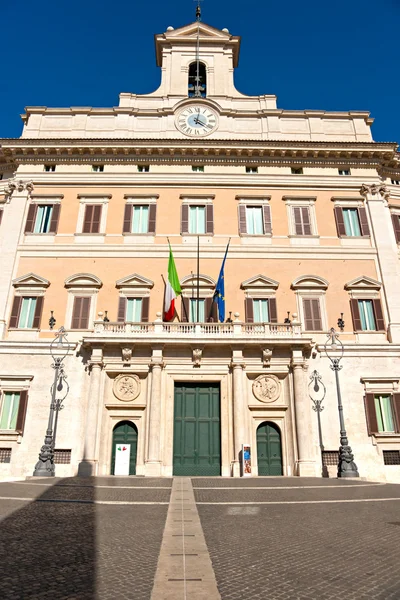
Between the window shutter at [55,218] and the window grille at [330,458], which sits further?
the window shutter at [55,218]

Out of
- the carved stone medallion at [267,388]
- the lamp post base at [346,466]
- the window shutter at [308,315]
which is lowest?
the lamp post base at [346,466]

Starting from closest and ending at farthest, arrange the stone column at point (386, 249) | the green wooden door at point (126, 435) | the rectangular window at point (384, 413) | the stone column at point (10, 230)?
the green wooden door at point (126, 435) < the rectangular window at point (384, 413) < the stone column at point (386, 249) < the stone column at point (10, 230)

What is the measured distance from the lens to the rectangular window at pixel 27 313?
65.7 feet

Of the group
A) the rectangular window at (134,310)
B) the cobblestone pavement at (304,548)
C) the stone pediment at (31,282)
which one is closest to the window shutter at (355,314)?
the rectangular window at (134,310)

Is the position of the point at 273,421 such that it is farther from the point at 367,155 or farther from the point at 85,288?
the point at 367,155

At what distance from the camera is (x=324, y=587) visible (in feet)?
11.6

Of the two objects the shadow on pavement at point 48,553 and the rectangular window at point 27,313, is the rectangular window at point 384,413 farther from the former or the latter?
the rectangular window at point 27,313

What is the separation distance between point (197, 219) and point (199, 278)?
3667mm

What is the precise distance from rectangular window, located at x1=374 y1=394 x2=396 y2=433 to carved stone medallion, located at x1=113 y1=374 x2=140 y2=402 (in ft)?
34.4

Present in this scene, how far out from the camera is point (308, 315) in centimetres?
2028

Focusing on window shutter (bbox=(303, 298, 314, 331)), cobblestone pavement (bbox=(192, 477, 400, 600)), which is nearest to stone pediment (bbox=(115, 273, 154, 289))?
window shutter (bbox=(303, 298, 314, 331))

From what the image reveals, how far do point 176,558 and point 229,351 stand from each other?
47.7ft

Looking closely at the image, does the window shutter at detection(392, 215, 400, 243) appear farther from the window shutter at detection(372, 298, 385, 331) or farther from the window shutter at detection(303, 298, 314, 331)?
the window shutter at detection(303, 298, 314, 331)

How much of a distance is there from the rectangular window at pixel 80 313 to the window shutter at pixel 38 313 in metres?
1.57
